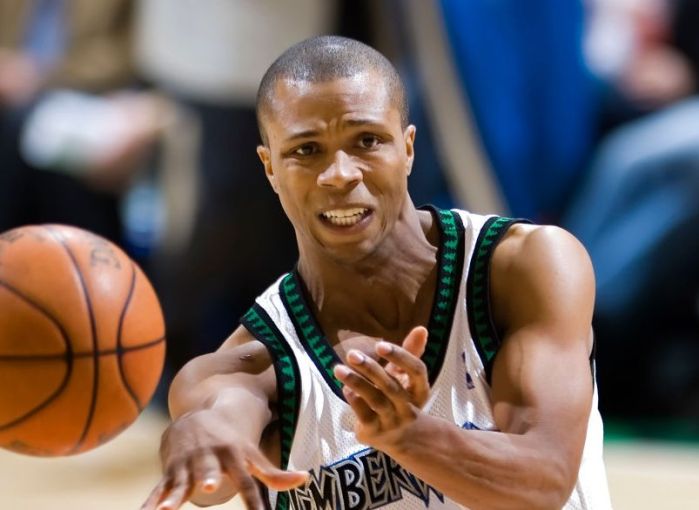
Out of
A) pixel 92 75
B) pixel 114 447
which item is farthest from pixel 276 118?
pixel 92 75

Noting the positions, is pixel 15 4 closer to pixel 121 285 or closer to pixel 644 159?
pixel 644 159

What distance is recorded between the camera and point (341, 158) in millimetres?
2629

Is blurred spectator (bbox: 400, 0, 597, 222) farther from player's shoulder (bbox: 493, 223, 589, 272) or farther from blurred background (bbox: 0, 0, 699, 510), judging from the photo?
player's shoulder (bbox: 493, 223, 589, 272)

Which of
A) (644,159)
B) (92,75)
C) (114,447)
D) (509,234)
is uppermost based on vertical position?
(92,75)

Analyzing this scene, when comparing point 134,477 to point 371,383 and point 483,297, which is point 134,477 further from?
point 371,383

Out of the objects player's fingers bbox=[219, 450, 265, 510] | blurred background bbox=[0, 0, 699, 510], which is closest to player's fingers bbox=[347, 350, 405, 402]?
player's fingers bbox=[219, 450, 265, 510]

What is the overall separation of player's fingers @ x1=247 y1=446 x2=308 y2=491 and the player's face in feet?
1.93

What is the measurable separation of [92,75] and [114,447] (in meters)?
2.13

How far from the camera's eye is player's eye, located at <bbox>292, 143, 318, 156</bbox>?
268 centimetres

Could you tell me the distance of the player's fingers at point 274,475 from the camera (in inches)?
87.8

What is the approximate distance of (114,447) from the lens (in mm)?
6660

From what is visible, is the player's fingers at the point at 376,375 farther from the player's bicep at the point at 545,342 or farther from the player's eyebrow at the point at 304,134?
the player's eyebrow at the point at 304,134

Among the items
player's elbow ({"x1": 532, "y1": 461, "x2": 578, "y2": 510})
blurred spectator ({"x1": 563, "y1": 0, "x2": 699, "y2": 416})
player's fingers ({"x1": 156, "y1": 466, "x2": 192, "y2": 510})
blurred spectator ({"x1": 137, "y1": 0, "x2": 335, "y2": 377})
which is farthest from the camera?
blurred spectator ({"x1": 137, "y1": 0, "x2": 335, "y2": 377})

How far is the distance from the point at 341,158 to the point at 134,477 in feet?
12.3
